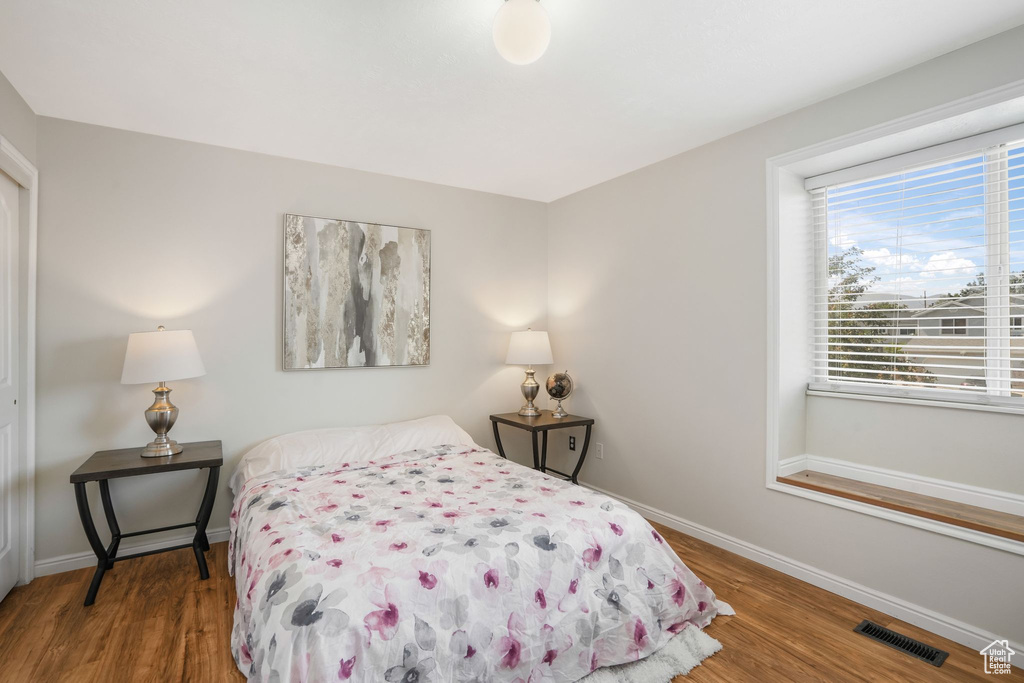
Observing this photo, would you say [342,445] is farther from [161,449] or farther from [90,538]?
[90,538]

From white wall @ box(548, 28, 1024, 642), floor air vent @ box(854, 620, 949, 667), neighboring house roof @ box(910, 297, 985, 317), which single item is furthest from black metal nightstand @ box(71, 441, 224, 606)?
neighboring house roof @ box(910, 297, 985, 317)

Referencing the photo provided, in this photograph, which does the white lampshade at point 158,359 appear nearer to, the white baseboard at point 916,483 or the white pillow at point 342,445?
the white pillow at point 342,445

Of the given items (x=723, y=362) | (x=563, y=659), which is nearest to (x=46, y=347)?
(x=563, y=659)

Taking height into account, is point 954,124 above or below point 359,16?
below

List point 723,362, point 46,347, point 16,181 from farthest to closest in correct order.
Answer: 1. point 723,362
2. point 46,347
3. point 16,181

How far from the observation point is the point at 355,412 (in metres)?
3.66

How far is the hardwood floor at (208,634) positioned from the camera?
198cm

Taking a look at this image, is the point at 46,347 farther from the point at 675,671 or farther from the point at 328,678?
the point at 675,671

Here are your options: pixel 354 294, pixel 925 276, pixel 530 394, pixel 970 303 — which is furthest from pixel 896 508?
pixel 354 294

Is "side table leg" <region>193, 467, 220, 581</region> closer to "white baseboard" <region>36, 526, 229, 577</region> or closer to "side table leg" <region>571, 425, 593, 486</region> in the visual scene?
"white baseboard" <region>36, 526, 229, 577</region>

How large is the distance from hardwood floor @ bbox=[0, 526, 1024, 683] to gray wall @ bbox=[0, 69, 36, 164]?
2.23 metres

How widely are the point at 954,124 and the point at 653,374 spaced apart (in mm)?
2030

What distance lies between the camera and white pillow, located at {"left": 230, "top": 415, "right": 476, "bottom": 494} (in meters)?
2.98

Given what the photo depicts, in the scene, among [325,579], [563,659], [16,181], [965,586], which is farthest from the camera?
[16,181]
